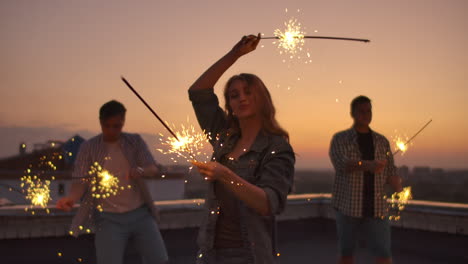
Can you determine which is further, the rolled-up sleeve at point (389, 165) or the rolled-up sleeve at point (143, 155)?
the rolled-up sleeve at point (389, 165)

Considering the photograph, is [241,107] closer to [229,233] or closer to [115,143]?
[229,233]

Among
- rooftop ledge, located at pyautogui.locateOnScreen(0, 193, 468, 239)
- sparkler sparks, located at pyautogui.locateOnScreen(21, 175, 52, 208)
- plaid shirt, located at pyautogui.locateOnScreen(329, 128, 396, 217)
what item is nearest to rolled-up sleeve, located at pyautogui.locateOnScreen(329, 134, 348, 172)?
→ plaid shirt, located at pyautogui.locateOnScreen(329, 128, 396, 217)

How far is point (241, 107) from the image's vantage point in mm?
2430

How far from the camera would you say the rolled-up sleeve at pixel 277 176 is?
6.93 feet

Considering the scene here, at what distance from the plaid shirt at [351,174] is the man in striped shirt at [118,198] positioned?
1.87 meters

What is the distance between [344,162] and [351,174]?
147 millimetres

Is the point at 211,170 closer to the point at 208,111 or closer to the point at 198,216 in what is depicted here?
the point at 208,111

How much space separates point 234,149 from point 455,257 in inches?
197

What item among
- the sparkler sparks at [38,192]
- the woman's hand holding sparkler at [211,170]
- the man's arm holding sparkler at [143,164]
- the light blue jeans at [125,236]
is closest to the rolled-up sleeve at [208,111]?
the woman's hand holding sparkler at [211,170]

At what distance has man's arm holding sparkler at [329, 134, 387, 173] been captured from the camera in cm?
477

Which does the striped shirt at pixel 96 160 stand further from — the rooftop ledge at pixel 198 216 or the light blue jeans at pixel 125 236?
the rooftop ledge at pixel 198 216

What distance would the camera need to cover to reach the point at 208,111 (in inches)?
103

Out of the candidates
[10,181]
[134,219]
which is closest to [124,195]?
[134,219]

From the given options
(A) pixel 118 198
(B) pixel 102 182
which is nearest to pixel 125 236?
(A) pixel 118 198
